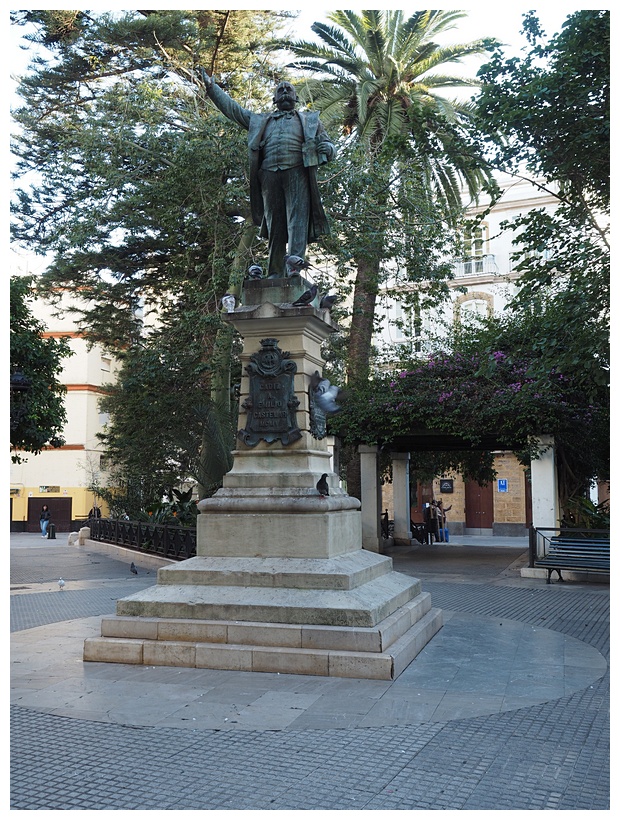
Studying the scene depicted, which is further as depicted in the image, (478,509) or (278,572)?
(478,509)

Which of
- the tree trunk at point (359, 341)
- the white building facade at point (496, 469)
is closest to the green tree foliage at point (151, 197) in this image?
the tree trunk at point (359, 341)

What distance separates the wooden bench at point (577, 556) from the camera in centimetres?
1440

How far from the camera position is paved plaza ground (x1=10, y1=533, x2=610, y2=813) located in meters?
4.06

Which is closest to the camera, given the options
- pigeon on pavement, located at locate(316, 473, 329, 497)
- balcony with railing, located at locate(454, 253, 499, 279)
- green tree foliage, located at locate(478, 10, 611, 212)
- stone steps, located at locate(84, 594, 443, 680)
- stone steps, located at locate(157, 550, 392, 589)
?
stone steps, located at locate(84, 594, 443, 680)

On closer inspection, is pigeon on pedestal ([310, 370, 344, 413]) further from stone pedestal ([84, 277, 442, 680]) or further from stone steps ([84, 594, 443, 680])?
stone steps ([84, 594, 443, 680])

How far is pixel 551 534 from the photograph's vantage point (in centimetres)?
1734

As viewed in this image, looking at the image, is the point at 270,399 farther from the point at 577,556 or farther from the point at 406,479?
the point at 406,479

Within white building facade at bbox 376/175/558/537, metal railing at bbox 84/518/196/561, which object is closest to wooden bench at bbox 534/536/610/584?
metal railing at bbox 84/518/196/561

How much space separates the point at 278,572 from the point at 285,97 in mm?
5308

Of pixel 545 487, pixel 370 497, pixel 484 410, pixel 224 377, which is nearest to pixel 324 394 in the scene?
pixel 484 410

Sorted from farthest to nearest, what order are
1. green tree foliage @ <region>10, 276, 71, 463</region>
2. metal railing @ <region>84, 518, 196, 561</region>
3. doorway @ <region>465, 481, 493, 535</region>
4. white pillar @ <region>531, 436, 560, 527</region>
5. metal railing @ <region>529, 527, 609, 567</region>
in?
doorway @ <region>465, 481, 493, 535</region> < green tree foliage @ <region>10, 276, 71, 463</region> < white pillar @ <region>531, 436, 560, 527</region> < metal railing @ <region>84, 518, 196, 561</region> < metal railing @ <region>529, 527, 609, 567</region>

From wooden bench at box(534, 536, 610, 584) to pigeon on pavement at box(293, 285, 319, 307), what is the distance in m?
9.10

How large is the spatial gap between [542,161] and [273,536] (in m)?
7.77

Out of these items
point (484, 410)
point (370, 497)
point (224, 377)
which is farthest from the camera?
point (370, 497)
